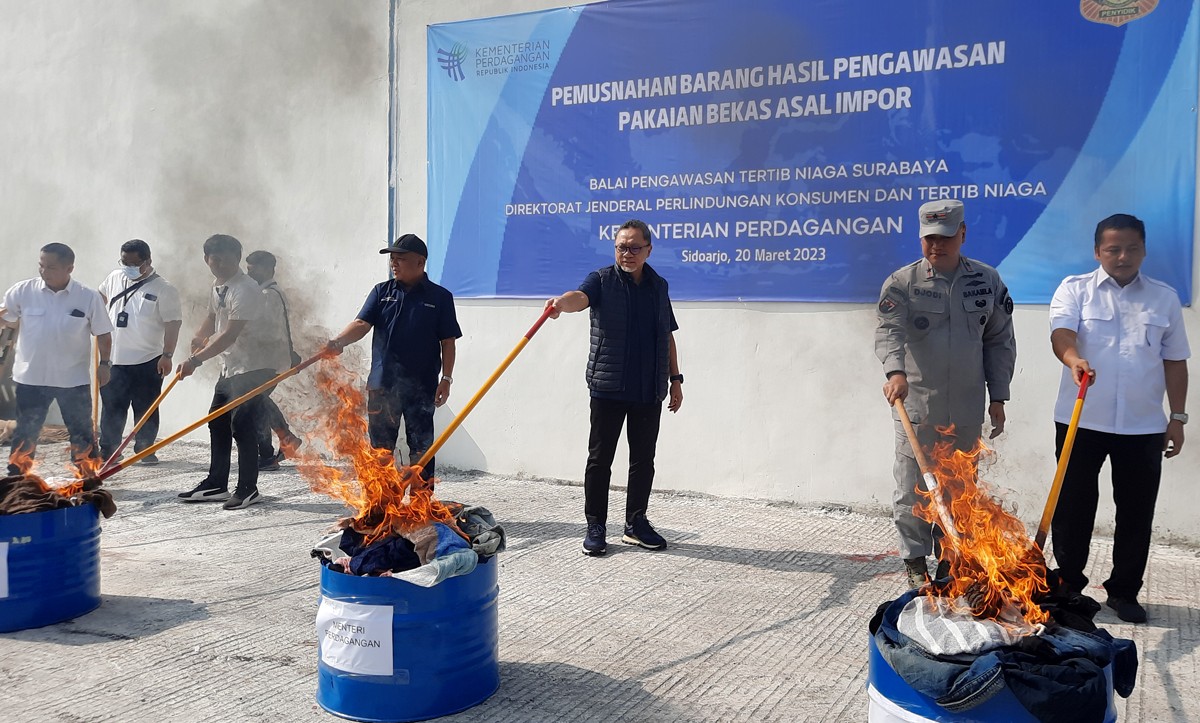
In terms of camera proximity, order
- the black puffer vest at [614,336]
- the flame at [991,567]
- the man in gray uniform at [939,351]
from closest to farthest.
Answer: the flame at [991,567] < the man in gray uniform at [939,351] < the black puffer vest at [614,336]

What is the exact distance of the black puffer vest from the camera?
555 cm

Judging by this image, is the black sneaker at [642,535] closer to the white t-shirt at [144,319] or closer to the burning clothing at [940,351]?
the burning clothing at [940,351]

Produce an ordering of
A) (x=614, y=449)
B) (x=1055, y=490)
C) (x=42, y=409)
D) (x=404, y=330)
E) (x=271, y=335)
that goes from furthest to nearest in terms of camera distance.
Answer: (x=42, y=409) → (x=271, y=335) → (x=404, y=330) → (x=614, y=449) → (x=1055, y=490)

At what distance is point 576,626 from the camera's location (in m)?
4.42

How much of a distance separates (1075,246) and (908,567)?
242cm

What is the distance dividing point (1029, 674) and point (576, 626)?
7.67 ft

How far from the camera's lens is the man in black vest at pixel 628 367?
5.55 meters

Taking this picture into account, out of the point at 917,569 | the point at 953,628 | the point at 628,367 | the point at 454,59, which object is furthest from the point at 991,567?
the point at 454,59

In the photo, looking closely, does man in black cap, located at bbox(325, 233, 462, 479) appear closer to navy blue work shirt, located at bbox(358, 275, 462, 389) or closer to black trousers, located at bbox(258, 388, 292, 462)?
navy blue work shirt, located at bbox(358, 275, 462, 389)

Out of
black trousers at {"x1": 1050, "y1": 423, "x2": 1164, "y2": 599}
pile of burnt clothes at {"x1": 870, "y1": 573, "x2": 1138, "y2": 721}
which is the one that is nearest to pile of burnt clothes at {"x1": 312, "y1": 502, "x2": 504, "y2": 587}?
pile of burnt clothes at {"x1": 870, "y1": 573, "x2": 1138, "y2": 721}

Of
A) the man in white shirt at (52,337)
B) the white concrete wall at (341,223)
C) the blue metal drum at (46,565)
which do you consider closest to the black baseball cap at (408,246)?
the white concrete wall at (341,223)

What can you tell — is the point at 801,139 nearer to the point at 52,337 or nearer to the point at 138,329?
the point at 138,329

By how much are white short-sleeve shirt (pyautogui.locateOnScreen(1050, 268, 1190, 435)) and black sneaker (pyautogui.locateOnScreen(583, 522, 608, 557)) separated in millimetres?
2493

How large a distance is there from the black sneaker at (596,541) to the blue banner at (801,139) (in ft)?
7.12
